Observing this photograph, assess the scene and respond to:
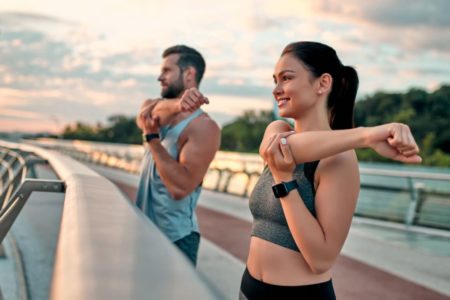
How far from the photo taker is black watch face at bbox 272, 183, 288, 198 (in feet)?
6.13

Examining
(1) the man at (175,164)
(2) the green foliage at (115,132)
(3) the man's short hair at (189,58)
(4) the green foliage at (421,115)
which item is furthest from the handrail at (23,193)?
(2) the green foliage at (115,132)

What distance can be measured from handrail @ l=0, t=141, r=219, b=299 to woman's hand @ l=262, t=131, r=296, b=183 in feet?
1.46

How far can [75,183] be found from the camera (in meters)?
2.27

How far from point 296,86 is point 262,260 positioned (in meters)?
0.52

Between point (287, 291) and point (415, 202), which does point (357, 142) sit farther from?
point (415, 202)

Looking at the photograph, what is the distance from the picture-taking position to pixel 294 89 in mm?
2029

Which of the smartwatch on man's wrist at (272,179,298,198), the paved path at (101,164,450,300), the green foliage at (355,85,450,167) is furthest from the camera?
the green foliage at (355,85,450,167)

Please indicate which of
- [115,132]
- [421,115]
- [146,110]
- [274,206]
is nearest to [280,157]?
[274,206]

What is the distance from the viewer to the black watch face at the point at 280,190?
187 centimetres

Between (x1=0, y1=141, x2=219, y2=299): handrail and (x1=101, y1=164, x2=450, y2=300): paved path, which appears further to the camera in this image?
(x1=101, y1=164, x2=450, y2=300): paved path

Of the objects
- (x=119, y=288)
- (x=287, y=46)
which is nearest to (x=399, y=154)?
(x=287, y=46)

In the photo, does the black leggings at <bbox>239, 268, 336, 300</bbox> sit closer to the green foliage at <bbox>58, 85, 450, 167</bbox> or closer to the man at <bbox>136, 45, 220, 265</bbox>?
the man at <bbox>136, 45, 220, 265</bbox>

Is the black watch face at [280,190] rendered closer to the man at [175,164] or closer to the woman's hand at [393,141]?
the woman's hand at [393,141]

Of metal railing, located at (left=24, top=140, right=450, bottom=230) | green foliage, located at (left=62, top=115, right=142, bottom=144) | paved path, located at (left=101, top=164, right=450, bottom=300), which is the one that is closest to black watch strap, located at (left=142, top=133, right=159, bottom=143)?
paved path, located at (left=101, top=164, right=450, bottom=300)
